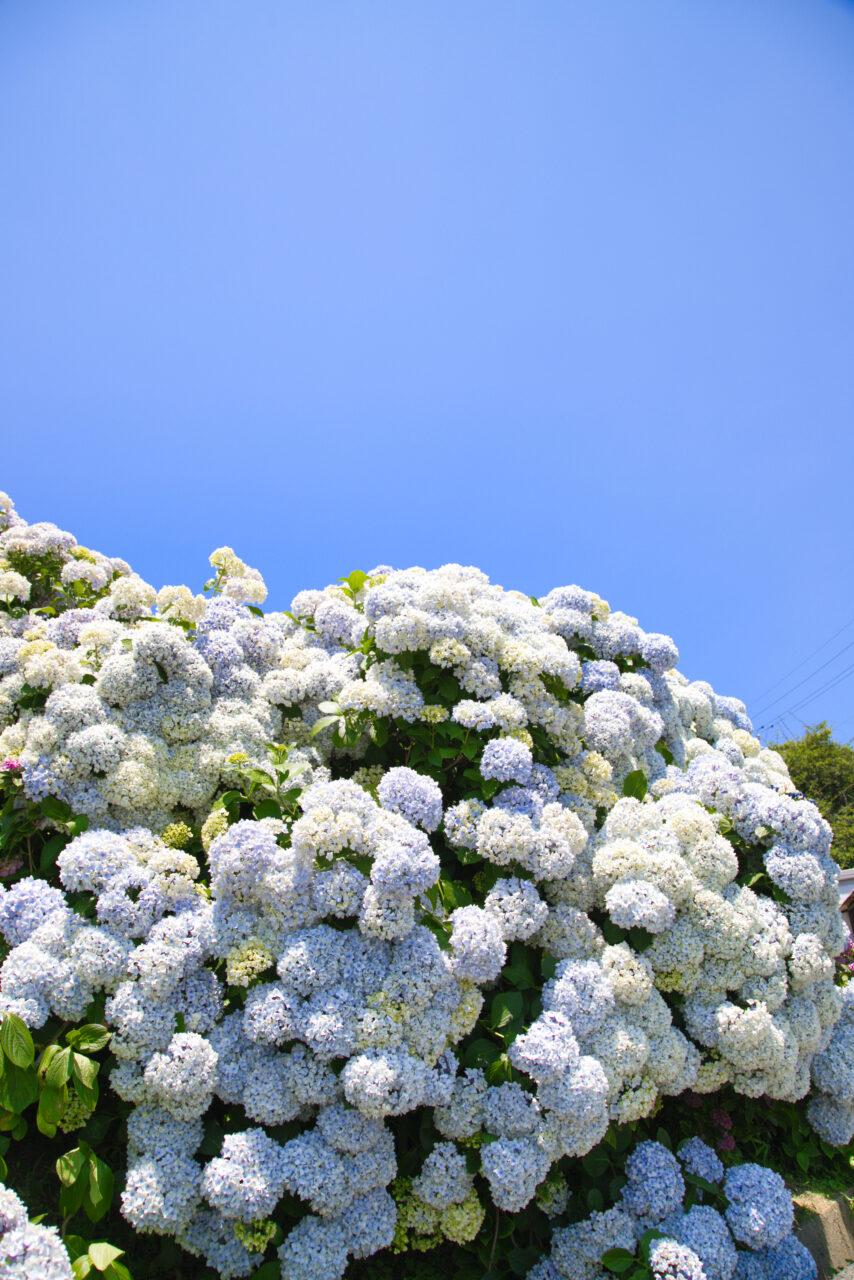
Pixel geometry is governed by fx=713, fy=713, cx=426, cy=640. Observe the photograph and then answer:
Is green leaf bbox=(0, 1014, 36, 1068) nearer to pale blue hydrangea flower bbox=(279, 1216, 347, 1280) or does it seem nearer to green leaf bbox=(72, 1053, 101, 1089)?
green leaf bbox=(72, 1053, 101, 1089)

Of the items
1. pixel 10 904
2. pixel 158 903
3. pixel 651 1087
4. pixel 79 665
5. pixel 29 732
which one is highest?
pixel 79 665

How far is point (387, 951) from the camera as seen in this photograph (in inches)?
151

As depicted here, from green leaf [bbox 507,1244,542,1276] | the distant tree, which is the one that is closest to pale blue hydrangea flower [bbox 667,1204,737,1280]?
green leaf [bbox 507,1244,542,1276]

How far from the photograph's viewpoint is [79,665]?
5.27m

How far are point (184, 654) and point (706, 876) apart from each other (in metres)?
4.07

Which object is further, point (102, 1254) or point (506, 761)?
point (506, 761)

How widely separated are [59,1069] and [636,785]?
165 inches

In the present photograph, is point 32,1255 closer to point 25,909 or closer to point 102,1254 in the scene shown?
point 102,1254

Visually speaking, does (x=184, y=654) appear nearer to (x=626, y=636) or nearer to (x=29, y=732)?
(x=29, y=732)

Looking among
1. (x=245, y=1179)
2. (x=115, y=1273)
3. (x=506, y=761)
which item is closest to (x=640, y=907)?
(x=506, y=761)

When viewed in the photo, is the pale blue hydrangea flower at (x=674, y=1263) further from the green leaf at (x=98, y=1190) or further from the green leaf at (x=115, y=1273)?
the green leaf at (x=98, y=1190)

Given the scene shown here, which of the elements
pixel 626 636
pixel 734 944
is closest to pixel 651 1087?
pixel 734 944

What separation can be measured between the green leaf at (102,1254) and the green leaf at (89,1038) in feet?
2.66

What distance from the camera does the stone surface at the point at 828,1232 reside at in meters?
4.96
